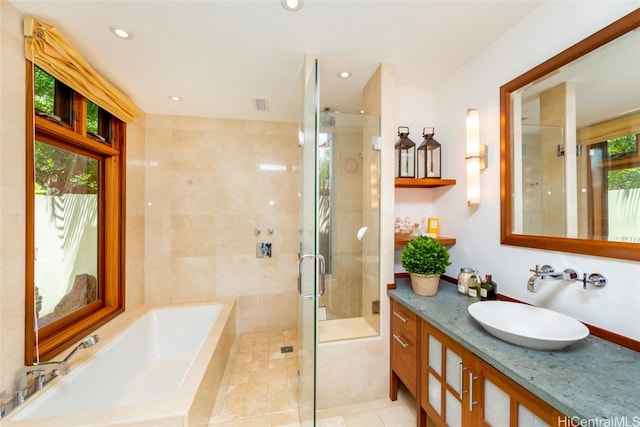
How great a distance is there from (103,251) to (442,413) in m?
2.97

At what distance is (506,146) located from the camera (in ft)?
4.89

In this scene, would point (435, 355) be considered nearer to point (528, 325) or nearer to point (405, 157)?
point (528, 325)

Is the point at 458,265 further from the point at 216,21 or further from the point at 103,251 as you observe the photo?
Answer: the point at 103,251

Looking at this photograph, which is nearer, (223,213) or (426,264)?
(426,264)

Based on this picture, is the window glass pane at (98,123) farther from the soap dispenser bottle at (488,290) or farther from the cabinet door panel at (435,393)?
the soap dispenser bottle at (488,290)

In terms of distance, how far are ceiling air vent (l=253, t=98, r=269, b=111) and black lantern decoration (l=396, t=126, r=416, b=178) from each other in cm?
140

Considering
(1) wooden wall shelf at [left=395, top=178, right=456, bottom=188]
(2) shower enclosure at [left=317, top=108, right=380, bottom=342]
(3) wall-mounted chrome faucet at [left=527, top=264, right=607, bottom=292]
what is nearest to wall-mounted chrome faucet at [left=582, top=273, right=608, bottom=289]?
(3) wall-mounted chrome faucet at [left=527, top=264, right=607, bottom=292]

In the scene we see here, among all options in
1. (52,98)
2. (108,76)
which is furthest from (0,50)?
(108,76)

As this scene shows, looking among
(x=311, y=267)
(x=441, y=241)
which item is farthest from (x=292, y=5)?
(x=441, y=241)

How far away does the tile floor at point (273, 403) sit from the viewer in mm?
1598

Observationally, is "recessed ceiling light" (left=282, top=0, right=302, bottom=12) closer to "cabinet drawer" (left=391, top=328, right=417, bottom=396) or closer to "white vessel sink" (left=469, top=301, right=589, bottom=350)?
"white vessel sink" (left=469, top=301, right=589, bottom=350)

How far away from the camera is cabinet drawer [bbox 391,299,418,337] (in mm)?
1509

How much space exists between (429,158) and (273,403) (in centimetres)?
236

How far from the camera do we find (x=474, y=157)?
5.41ft
